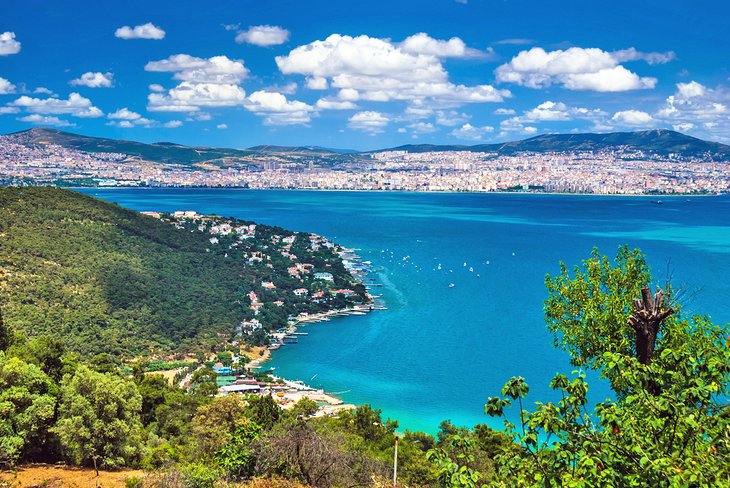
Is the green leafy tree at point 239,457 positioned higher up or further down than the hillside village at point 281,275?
higher up

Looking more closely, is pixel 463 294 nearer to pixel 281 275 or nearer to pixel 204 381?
pixel 281 275

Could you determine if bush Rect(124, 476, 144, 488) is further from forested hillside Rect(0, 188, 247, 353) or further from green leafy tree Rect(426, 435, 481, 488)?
forested hillside Rect(0, 188, 247, 353)

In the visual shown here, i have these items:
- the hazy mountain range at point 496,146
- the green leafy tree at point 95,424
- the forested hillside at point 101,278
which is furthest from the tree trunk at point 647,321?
the hazy mountain range at point 496,146

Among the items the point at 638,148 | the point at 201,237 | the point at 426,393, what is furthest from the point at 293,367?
the point at 638,148

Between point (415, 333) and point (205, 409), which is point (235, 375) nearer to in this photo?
point (415, 333)

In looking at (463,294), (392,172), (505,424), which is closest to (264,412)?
(505,424)

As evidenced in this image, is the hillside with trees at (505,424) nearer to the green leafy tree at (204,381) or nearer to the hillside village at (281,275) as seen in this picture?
the green leafy tree at (204,381)
